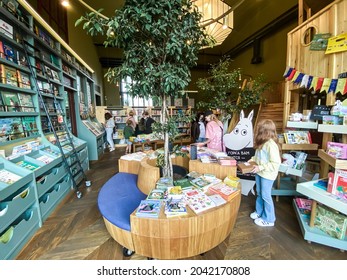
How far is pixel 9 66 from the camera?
2.38 metres

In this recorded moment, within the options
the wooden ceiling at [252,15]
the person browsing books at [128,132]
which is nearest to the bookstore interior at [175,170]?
the person browsing books at [128,132]

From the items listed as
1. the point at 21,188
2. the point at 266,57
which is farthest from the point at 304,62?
the point at 266,57

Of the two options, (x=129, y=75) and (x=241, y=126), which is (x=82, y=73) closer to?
(x=129, y=75)

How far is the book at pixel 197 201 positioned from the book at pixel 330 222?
1366 mm

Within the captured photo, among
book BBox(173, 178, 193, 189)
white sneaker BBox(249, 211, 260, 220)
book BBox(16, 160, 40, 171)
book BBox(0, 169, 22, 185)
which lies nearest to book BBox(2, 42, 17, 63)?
book BBox(16, 160, 40, 171)

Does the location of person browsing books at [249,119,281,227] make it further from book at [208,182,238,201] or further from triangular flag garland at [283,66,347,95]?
triangular flag garland at [283,66,347,95]

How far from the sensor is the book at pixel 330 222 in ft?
5.83

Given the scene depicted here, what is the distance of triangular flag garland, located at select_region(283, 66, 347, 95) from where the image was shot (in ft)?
6.51

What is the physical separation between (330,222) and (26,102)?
173 inches

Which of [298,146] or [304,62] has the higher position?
[304,62]

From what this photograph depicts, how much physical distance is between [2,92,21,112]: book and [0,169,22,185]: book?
927 mm

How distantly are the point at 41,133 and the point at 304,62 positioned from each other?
4359mm

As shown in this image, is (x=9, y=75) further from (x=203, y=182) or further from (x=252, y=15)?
(x=252, y=15)

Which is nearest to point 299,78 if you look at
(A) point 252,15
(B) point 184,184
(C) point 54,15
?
(B) point 184,184
